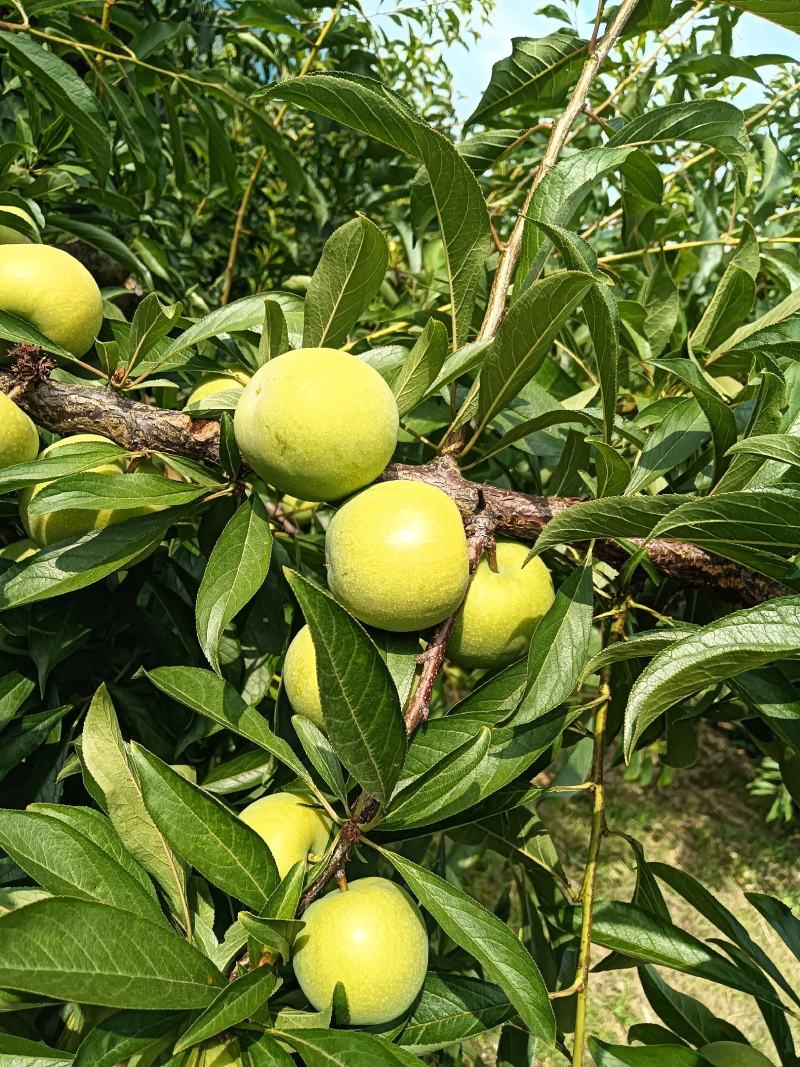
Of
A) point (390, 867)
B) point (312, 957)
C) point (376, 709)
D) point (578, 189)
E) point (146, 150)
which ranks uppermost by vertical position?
point (578, 189)

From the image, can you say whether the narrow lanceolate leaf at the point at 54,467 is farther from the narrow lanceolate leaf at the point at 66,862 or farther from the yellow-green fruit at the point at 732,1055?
the yellow-green fruit at the point at 732,1055

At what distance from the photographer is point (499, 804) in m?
0.77

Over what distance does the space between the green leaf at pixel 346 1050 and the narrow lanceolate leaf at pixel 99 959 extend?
82 mm

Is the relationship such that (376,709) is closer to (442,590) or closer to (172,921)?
(442,590)

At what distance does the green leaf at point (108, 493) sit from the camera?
2.29 ft

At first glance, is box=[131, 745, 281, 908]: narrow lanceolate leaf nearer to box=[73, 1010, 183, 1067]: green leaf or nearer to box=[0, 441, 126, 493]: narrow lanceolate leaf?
box=[73, 1010, 183, 1067]: green leaf

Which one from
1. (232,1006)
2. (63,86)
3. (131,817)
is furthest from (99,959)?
(63,86)

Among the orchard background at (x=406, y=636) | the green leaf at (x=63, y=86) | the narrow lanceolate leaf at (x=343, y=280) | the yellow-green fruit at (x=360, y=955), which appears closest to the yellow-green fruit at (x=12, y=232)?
the orchard background at (x=406, y=636)

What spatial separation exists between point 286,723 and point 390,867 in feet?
1.44

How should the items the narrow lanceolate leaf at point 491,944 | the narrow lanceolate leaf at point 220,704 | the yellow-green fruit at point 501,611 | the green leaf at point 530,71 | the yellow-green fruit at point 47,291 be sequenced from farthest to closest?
the green leaf at point 530,71 < the yellow-green fruit at point 47,291 < the yellow-green fruit at point 501,611 < the narrow lanceolate leaf at point 220,704 < the narrow lanceolate leaf at point 491,944

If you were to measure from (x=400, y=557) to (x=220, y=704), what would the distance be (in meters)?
0.21

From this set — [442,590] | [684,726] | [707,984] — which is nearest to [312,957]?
[442,590]

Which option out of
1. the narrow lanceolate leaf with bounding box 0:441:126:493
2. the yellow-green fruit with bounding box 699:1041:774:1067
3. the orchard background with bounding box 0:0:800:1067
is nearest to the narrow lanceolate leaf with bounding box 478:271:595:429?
the orchard background with bounding box 0:0:800:1067

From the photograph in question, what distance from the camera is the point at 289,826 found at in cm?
75
